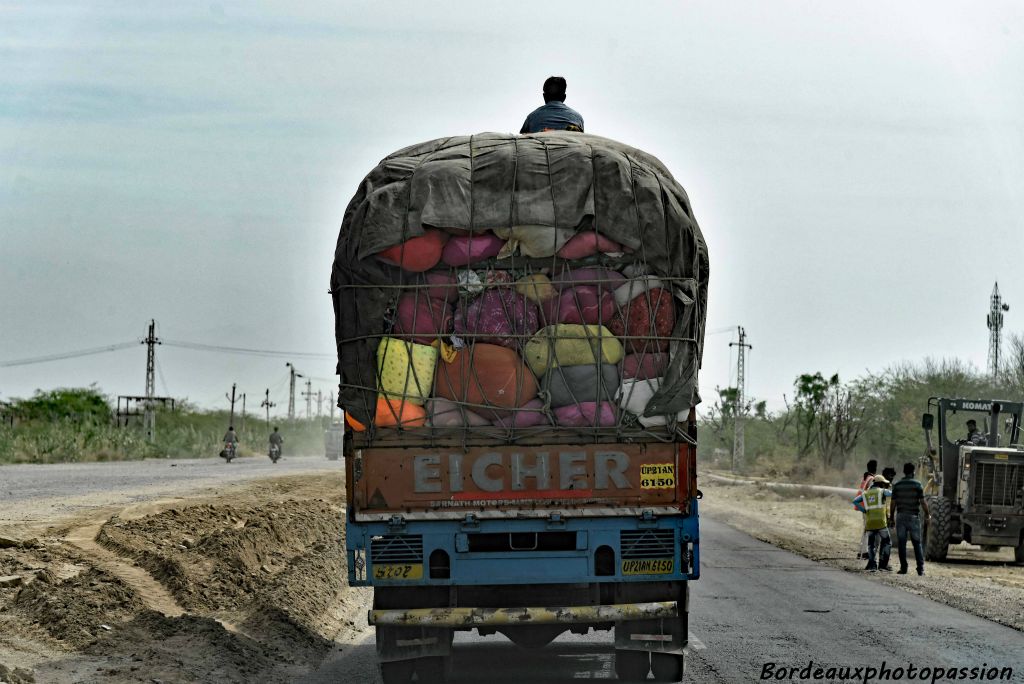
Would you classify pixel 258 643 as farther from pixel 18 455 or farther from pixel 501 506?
pixel 18 455

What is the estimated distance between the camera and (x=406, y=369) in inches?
362

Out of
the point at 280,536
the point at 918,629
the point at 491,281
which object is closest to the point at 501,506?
the point at 491,281

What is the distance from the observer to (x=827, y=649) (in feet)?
35.8

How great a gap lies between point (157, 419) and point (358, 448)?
8814 centimetres

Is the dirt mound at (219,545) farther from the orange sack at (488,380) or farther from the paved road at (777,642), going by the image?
the orange sack at (488,380)

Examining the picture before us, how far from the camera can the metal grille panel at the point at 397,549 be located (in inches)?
352

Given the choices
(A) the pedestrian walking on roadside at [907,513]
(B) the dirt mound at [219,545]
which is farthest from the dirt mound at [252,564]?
(A) the pedestrian walking on roadside at [907,513]

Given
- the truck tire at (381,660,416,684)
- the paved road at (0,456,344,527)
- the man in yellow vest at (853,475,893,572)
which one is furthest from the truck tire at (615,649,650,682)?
the paved road at (0,456,344,527)

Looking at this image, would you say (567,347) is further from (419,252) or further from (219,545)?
(219,545)

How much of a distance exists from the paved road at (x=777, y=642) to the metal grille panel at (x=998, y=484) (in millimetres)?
7479

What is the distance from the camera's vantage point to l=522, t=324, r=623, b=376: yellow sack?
9211 mm

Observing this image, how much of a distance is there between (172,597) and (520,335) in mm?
6302

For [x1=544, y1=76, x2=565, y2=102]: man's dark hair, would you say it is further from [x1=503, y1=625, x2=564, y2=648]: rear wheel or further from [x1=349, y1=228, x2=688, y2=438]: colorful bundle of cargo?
[x1=503, y1=625, x2=564, y2=648]: rear wheel

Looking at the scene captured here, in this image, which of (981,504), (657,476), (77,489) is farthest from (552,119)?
(77,489)
